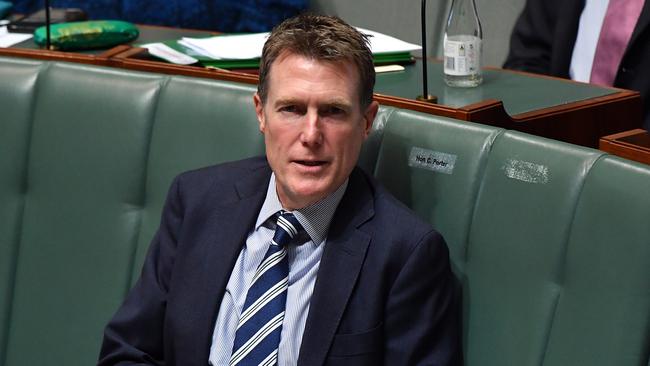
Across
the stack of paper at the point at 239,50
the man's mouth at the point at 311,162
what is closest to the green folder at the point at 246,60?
the stack of paper at the point at 239,50

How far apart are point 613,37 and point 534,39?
0.25 meters

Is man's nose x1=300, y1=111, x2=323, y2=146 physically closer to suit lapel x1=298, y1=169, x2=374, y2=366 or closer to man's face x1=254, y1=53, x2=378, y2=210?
man's face x1=254, y1=53, x2=378, y2=210

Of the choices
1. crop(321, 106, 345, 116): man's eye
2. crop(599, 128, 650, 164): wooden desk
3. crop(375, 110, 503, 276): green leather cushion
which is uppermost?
crop(321, 106, 345, 116): man's eye

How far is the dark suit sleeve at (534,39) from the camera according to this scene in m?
2.88

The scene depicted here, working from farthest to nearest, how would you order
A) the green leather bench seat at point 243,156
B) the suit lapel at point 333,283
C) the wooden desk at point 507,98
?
the wooden desk at point 507,98, the suit lapel at point 333,283, the green leather bench seat at point 243,156

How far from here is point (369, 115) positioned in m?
1.72

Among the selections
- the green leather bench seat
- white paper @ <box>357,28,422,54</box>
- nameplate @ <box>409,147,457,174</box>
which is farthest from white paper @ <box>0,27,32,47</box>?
nameplate @ <box>409,147,457,174</box>

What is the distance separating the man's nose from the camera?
163cm

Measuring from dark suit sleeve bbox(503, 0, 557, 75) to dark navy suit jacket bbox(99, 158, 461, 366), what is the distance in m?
1.26

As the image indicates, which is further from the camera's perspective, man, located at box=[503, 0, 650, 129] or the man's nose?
man, located at box=[503, 0, 650, 129]

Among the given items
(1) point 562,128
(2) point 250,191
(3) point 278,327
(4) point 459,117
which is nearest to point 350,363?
(3) point 278,327

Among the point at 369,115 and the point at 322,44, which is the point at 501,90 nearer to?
the point at 369,115

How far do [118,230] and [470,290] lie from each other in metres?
0.71

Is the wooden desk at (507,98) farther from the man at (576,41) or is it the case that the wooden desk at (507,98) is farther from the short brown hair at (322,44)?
the man at (576,41)
